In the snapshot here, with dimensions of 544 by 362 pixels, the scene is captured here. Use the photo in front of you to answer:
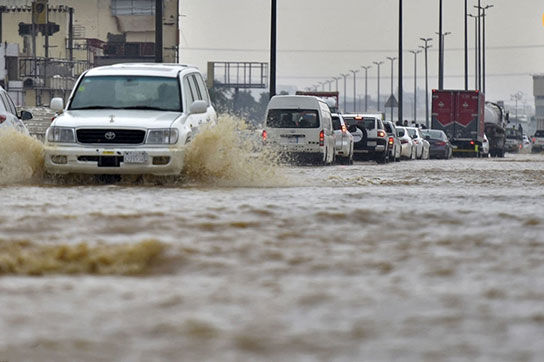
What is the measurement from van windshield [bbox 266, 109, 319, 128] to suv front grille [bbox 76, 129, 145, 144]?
15065mm

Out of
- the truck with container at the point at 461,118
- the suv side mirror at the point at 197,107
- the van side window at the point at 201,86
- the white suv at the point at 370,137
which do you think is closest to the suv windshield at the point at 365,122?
the white suv at the point at 370,137

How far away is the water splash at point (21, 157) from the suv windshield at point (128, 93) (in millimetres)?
914

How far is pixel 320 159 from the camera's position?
3180 cm

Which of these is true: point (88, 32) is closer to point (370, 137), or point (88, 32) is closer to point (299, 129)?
point (370, 137)

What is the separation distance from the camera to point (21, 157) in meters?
17.8

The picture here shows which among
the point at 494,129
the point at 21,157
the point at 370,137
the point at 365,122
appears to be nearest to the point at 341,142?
the point at 370,137

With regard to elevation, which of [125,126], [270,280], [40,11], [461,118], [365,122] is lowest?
[270,280]

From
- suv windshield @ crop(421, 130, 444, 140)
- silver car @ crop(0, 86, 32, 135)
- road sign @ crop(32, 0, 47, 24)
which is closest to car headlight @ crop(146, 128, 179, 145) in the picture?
silver car @ crop(0, 86, 32, 135)

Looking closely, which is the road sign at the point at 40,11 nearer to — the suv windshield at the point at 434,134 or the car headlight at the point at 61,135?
the suv windshield at the point at 434,134

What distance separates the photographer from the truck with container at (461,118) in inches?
2296

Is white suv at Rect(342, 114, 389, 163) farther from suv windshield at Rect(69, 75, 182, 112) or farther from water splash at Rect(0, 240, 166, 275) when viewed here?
water splash at Rect(0, 240, 166, 275)

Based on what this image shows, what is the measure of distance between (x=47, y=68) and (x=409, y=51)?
7265cm

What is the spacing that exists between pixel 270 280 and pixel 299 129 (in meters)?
24.9

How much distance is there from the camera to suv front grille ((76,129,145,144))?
17188mm
